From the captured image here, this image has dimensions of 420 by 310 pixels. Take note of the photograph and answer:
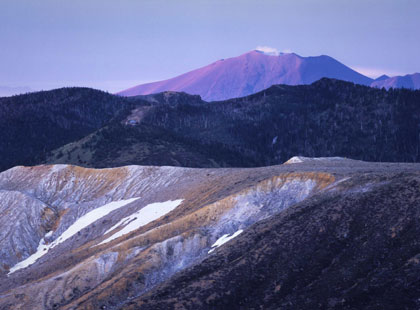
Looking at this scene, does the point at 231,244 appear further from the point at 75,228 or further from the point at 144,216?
the point at 75,228

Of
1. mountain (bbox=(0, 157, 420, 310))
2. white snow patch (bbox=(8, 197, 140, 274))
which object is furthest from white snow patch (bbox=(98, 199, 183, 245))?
white snow patch (bbox=(8, 197, 140, 274))

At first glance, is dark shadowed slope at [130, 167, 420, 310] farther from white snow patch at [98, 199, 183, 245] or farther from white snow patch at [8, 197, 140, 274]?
white snow patch at [8, 197, 140, 274]

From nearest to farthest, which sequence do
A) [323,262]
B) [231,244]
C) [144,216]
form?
[323,262] → [231,244] → [144,216]

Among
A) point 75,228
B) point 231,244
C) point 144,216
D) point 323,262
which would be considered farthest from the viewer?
point 75,228

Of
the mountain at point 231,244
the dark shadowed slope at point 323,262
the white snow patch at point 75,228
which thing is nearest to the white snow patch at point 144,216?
the mountain at point 231,244

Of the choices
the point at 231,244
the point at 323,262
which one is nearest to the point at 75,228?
the point at 231,244

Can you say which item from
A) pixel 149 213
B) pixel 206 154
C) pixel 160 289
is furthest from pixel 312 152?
pixel 160 289
